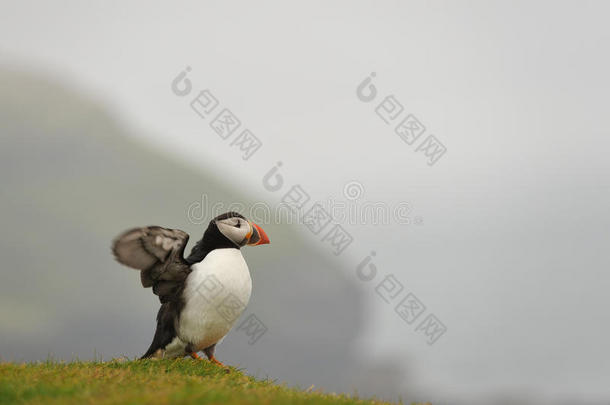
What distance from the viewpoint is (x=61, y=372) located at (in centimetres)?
802

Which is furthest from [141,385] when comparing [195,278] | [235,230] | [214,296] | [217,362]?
[235,230]

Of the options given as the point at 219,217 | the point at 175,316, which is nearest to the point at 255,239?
the point at 219,217

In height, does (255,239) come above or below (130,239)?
above

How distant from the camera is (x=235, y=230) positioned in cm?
885

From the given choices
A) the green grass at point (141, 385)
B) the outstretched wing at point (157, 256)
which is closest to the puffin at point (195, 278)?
the outstretched wing at point (157, 256)

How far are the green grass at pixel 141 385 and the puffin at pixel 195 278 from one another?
44cm

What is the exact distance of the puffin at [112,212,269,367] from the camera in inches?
327

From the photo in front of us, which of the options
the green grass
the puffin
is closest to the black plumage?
the puffin

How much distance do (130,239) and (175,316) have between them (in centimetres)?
144

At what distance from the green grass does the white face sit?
75.2 inches

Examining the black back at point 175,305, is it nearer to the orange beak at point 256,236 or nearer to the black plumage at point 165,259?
the black plumage at point 165,259

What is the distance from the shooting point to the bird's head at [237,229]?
885 cm

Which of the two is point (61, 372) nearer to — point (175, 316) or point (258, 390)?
point (175, 316)

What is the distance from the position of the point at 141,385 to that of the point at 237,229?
2.64m
